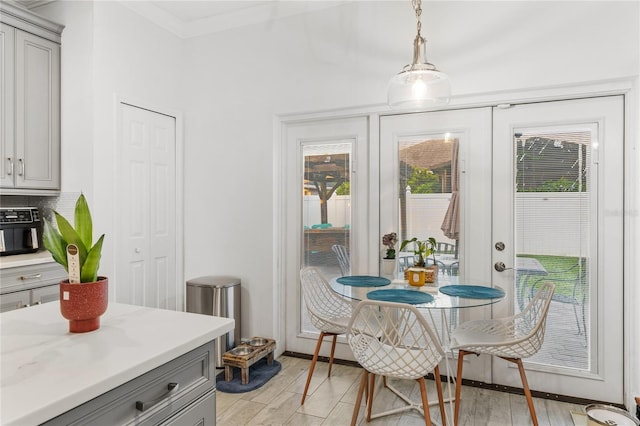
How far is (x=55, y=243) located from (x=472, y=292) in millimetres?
2002

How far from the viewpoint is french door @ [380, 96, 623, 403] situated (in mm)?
2514

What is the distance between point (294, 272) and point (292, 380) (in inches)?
34.4

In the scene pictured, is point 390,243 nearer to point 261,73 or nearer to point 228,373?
point 228,373

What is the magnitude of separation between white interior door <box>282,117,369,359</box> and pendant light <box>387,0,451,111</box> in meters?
0.69

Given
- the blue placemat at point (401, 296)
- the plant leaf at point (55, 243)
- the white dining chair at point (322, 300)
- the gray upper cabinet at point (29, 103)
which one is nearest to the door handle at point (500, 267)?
the blue placemat at point (401, 296)

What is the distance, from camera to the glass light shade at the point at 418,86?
2.35 metres

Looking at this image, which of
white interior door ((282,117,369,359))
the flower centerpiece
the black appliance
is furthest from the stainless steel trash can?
the flower centerpiece

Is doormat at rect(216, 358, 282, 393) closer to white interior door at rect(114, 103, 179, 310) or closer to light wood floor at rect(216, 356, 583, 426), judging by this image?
light wood floor at rect(216, 356, 583, 426)

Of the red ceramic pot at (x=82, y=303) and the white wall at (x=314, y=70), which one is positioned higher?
the white wall at (x=314, y=70)

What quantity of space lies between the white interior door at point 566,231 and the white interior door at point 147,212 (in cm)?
270

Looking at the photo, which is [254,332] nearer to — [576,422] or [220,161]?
[220,161]

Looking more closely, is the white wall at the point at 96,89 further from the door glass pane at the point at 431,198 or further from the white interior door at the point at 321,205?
the door glass pane at the point at 431,198

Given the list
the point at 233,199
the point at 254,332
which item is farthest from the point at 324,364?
the point at 233,199

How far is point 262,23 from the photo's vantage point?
342 centimetres
